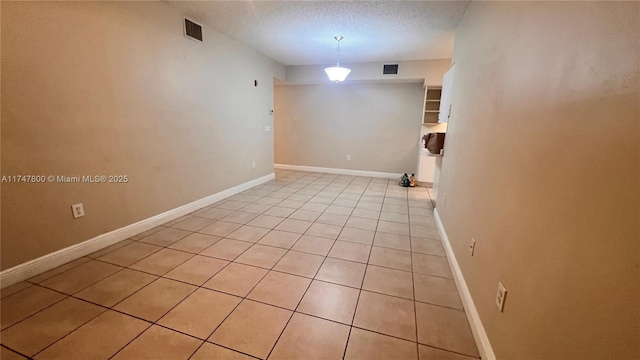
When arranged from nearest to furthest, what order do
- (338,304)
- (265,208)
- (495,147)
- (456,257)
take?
1. (495,147)
2. (338,304)
3. (456,257)
4. (265,208)

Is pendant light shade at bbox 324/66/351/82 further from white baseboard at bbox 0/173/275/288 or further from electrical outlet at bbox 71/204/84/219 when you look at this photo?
electrical outlet at bbox 71/204/84/219

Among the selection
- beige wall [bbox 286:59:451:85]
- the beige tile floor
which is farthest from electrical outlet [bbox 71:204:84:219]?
beige wall [bbox 286:59:451:85]

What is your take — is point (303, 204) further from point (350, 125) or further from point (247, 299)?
point (350, 125)

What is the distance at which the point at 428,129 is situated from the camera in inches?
200

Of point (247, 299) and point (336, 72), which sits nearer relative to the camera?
point (247, 299)

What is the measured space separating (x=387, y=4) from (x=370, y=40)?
1.13 meters

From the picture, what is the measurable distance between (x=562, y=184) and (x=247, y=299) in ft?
5.76

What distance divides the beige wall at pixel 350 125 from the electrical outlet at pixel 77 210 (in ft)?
15.2

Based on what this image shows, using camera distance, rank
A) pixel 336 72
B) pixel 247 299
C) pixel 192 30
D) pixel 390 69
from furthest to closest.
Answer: pixel 390 69 → pixel 336 72 → pixel 192 30 → pixel 247 299

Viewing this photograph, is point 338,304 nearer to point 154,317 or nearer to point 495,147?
point 154,317

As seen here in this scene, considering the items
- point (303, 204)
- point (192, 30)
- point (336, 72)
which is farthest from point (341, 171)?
point (192, 30)

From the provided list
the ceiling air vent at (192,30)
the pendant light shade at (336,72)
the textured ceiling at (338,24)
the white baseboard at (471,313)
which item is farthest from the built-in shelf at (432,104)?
the ceiling air vent at (192,30)

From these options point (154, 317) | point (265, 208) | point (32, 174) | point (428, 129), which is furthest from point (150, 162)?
point (428, 129)

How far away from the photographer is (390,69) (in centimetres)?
489
